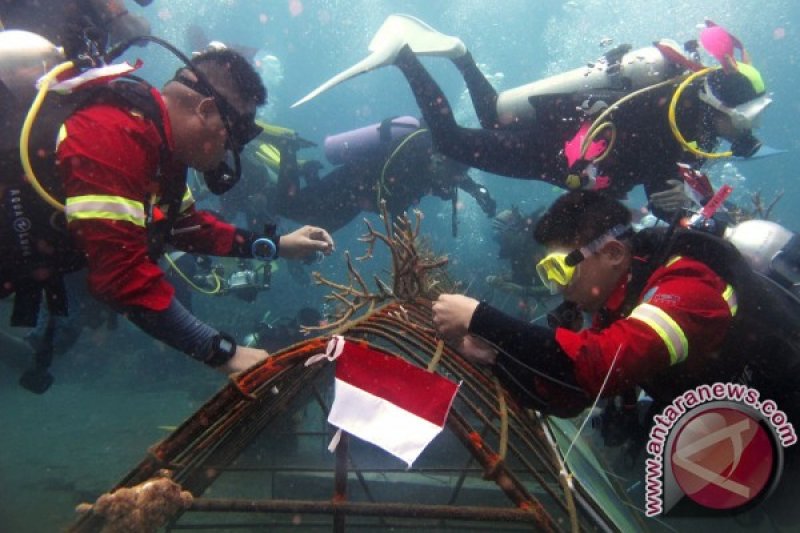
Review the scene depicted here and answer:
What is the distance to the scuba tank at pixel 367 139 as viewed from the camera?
8.53m

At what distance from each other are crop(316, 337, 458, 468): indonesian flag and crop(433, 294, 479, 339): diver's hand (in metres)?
0.50

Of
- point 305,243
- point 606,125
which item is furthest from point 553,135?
point 305,243

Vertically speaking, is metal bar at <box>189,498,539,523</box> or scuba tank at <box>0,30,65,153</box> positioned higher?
scuba tank at <box>0,30,65,153</box>

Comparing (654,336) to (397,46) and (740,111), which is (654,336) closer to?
(740,111)

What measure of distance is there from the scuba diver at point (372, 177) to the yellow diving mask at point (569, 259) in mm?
5328

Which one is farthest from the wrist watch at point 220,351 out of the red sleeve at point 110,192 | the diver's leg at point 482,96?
the diver's leg at point 482,96

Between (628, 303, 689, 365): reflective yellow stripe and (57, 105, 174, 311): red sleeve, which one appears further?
(57, 105, 174, 311): red sleeve

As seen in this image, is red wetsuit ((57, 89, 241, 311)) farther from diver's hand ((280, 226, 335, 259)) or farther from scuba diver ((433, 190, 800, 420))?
scuba diver ((433, 190, 800, 420))

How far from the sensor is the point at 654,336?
2039mm

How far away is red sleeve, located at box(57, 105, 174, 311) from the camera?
228 centimetres

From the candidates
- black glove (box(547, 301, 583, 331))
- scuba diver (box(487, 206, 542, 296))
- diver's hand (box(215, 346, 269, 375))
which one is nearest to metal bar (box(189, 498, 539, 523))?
diver's hand (box(215, 346, 269, 375))

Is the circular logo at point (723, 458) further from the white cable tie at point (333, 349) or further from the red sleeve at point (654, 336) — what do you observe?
the white cable tie at point (333, 349)

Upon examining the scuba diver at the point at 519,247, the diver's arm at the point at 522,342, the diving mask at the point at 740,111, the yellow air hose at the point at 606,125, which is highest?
the diving mask at the point at 740,111

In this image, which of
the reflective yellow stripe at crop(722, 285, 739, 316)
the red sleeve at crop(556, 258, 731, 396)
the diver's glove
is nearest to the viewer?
the red sleeve at crop(556, 258, 731, 396)
